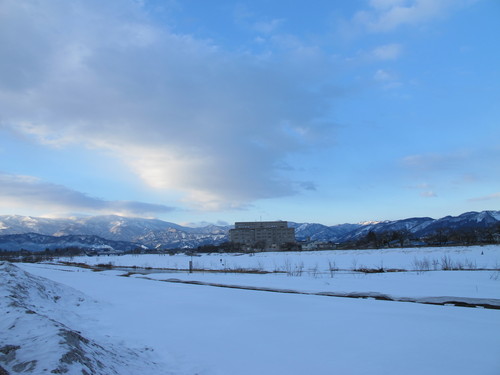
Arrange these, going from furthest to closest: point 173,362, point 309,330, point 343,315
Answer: point 343,315 → point 309,330 → point 173,362

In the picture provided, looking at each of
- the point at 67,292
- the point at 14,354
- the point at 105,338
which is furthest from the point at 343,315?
the point at 67,292

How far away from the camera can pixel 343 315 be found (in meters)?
8.05

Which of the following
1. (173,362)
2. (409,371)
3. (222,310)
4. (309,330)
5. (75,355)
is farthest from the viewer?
(222,310)

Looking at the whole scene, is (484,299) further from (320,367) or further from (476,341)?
(320,367)

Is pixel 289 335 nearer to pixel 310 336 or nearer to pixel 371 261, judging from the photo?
pixel 310 336

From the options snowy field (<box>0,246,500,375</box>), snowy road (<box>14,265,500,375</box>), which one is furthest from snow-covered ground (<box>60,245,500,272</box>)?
snowy road (<box>14,265,500,375</box>)

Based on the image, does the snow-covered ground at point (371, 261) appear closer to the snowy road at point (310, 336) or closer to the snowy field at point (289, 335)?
the snowy field at point (289, 335)

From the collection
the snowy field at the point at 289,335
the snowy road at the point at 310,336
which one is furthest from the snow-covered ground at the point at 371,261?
the snowy road at the point at 310,336

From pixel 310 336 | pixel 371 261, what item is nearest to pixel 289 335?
pixel 310 336

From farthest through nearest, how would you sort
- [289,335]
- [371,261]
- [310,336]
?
[371,261] → [289,335] → [310,336]

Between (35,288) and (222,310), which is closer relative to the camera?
(222,310)

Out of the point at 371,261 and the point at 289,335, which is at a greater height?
the point at 289,335

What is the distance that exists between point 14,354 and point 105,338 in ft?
7.66

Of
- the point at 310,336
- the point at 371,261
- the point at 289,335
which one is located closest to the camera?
the point at 310,336
